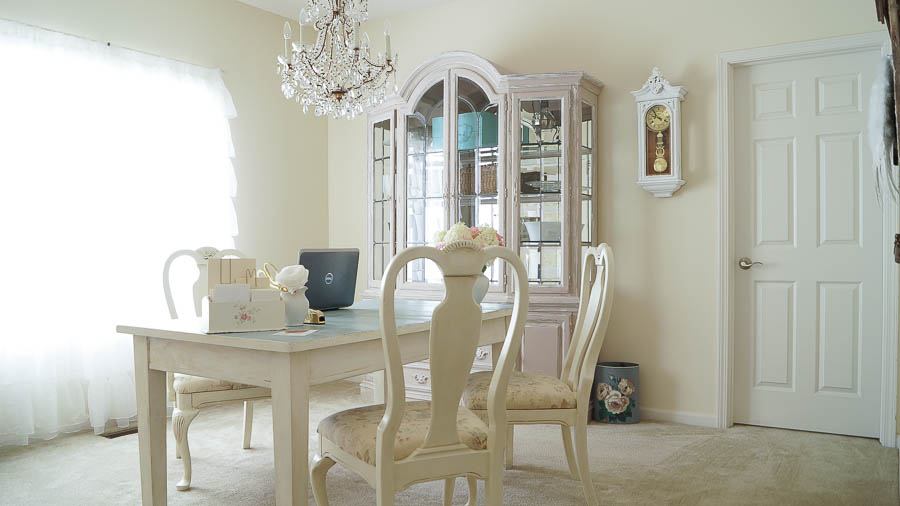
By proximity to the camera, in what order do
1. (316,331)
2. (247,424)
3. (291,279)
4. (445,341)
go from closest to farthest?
(445,341), (316,331), (291,279), (247,424)

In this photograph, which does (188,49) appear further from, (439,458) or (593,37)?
(439,458)

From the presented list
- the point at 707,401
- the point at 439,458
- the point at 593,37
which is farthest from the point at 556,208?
the point at 439,458

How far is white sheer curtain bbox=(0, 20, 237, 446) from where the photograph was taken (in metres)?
3.29

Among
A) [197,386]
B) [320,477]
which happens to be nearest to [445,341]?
[320,477]

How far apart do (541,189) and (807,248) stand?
148 centimetres

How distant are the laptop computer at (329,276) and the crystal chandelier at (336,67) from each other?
632 millimetres

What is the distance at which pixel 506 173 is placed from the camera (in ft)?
12.7

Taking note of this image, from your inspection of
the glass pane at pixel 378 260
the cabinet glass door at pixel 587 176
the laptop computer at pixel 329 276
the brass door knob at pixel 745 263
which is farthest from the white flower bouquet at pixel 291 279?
the brass door knob at pixel 745 263

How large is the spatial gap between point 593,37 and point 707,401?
2293 mm

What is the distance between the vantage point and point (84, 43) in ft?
11.7

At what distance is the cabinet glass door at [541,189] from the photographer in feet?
12.4

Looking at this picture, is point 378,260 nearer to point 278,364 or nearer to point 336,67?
point 336,67

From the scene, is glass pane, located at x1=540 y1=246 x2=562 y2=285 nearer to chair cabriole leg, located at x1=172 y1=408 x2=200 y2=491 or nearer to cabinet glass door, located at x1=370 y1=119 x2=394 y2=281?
cabinet glass door, located at x1=370 y1=119 x2=394 y2=281

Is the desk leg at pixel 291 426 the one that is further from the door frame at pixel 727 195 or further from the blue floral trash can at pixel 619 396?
the door frame at pixel 727 195
